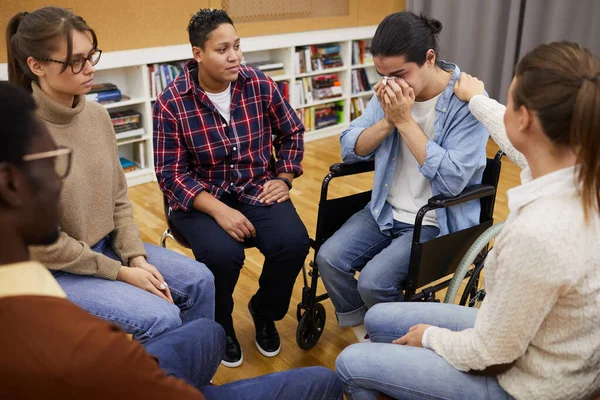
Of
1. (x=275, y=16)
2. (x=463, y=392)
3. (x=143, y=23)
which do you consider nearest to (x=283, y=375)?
(x=463, y=392)

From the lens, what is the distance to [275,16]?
14.9 feet

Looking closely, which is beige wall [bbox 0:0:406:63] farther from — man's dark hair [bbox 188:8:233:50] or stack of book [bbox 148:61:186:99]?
man's dark hair [bbox 188:8:233:50]

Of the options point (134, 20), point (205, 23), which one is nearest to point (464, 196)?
point (205, 23)

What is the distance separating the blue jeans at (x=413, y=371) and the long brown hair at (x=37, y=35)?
1.13 m

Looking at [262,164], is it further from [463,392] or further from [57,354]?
[57,354]

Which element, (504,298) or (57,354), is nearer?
(57,354)

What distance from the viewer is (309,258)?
2.88 metres

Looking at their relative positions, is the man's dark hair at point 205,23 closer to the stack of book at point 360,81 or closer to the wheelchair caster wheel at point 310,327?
the wheelchair caster wheel at point 310,327

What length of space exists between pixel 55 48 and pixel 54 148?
0.95 m

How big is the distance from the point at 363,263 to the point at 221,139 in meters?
0.67

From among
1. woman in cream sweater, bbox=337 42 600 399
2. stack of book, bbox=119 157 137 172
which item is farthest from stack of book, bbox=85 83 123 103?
woman in cream sweater, bbox=337 42 600 399

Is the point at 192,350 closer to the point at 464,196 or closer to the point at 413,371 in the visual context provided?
the point at 413,371

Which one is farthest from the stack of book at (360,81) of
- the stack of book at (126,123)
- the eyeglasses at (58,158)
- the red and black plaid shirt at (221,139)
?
the eyeglasses at (58,158)

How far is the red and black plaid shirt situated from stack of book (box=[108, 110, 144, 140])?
6.19 ft
